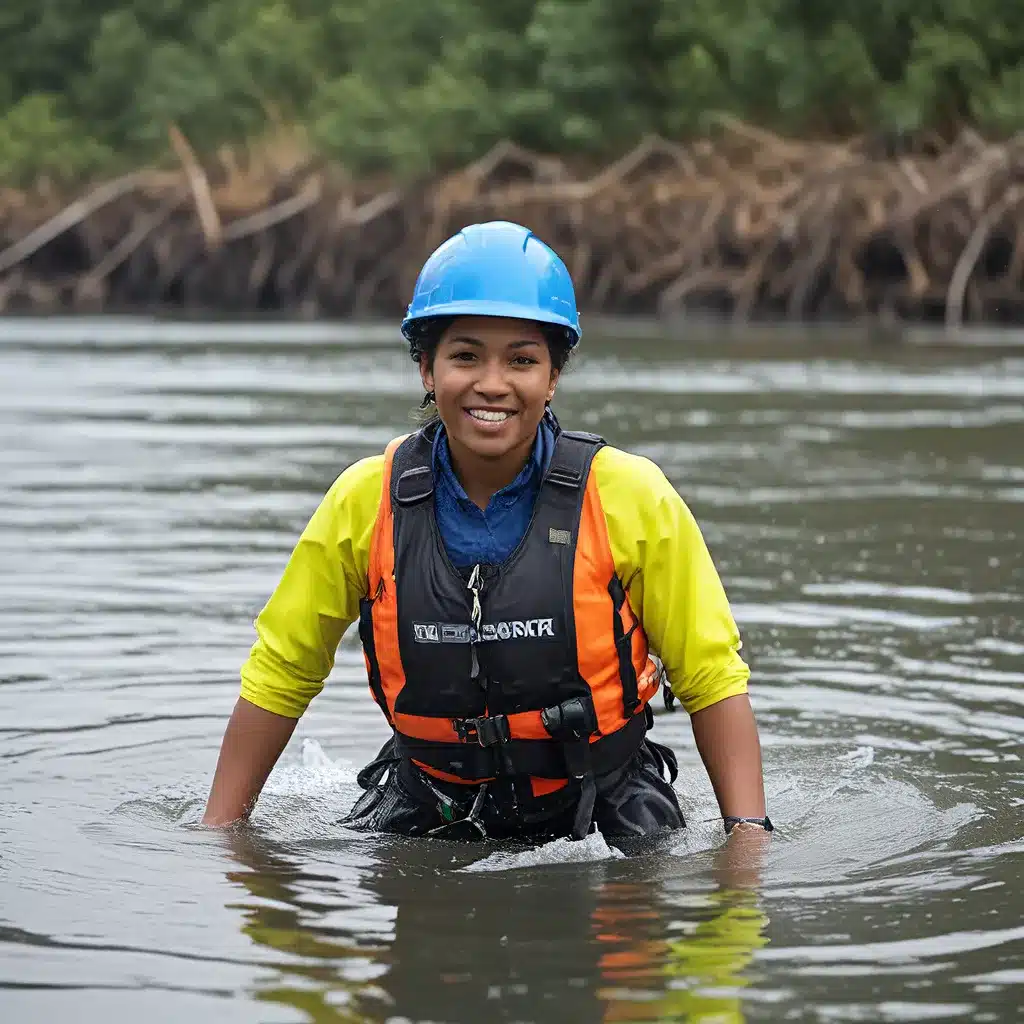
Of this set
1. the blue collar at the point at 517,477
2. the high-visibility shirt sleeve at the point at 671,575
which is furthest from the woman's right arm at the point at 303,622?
the high-visibility shirt sleeve at the point at 671,575

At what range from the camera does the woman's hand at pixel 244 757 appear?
176 inches

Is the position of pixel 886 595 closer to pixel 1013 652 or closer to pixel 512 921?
pixel 1013 652

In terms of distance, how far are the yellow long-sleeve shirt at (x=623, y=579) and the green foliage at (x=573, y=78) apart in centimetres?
2226

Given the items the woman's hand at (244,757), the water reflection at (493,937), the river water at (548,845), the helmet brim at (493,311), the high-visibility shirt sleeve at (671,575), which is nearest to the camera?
the water reflection at (493,937)

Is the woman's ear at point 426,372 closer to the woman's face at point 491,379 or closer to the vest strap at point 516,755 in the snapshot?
the woman's face at point 491,379

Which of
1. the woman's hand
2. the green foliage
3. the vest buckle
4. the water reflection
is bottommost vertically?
the water reflection

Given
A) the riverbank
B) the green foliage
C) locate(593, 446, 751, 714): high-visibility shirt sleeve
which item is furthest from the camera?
the green foliage

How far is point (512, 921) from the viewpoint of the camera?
388 centimetres

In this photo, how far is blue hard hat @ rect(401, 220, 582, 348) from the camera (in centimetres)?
413

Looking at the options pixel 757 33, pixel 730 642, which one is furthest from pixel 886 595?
pixel 757 33

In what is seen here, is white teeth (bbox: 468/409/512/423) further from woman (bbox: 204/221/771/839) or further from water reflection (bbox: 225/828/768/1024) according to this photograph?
water reflection (bbox: 225/828/768/1024)

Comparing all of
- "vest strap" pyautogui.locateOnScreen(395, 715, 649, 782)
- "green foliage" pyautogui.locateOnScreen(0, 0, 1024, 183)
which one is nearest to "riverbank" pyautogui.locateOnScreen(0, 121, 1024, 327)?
"green foliage" pyautogui.locateOnScreen(0, 0, 1024, 183)

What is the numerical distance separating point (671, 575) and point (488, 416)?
1.60 feet

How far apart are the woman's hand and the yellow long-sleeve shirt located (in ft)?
0.12
